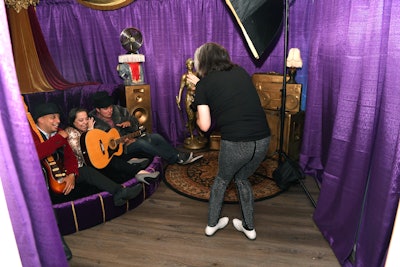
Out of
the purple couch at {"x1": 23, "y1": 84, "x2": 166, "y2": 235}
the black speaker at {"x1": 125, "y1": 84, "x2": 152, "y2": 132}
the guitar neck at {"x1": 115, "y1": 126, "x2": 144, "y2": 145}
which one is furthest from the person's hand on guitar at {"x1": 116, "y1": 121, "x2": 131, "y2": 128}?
the purple couch at {"x1": 23, "y1": 84, "x2": 166, "y2": 235}

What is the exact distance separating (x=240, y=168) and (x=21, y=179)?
1411 mm

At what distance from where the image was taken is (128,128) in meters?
3.47

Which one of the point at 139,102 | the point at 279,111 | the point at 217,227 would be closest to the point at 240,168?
the point at 217,227

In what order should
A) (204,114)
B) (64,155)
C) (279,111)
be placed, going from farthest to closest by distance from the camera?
(279,111) → (64,155) → (204,114)

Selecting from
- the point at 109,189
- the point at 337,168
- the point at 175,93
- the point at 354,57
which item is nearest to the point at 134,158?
the point at 109,189

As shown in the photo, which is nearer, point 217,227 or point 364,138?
point 364,138

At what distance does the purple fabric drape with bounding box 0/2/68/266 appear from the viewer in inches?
33.5

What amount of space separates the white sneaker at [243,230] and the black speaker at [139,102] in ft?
7.24

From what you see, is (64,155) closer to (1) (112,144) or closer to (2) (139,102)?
(1) (112,144)

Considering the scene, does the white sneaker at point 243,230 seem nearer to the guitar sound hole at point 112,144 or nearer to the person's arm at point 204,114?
the person's arm at point 204,114

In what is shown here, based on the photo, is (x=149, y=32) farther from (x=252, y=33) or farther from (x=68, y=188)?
(x=68, y=188)

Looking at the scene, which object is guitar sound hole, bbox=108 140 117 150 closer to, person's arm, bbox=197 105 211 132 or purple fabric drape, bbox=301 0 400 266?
person's arm, bbox=197 105 211 132

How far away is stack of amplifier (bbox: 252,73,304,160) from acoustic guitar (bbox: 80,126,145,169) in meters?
1.77

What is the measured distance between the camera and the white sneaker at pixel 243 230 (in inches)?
88.0
